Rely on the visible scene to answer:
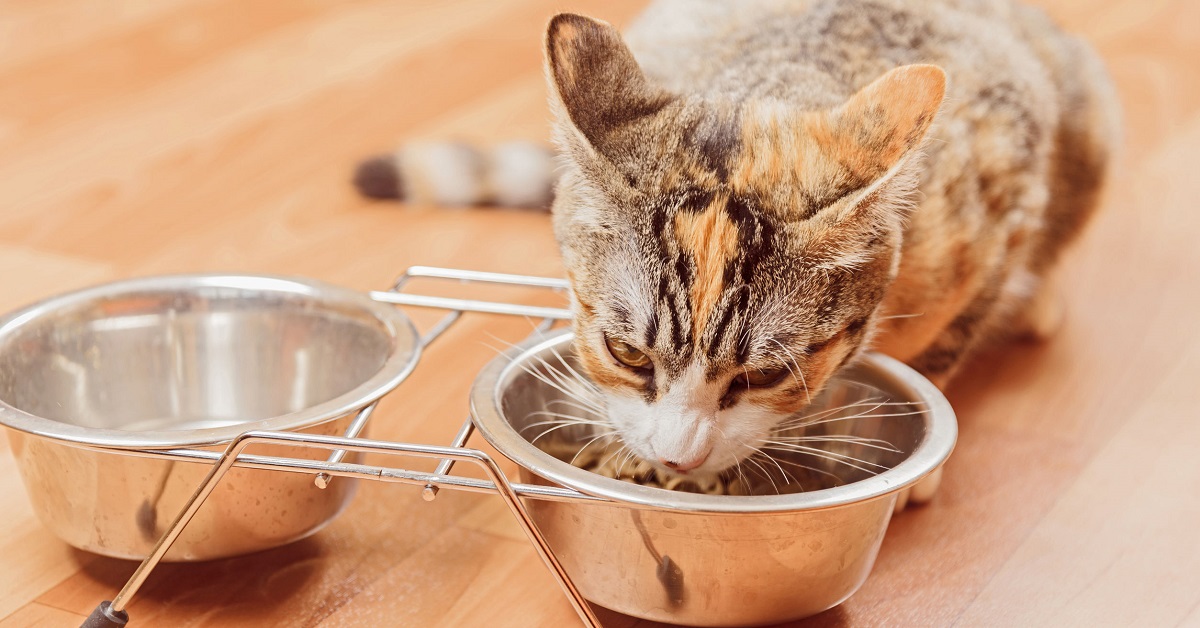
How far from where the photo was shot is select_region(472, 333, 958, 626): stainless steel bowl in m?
1.07

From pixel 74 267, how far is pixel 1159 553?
179cm

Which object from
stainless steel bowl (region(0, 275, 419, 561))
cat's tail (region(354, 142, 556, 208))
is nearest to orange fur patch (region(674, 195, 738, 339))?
stainless steel bowl (region(0, 275, 419, 561))

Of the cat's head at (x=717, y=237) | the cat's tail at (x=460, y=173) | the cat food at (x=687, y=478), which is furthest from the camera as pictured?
the cat's tail at (x=460, y=173)

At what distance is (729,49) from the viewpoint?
1668mm

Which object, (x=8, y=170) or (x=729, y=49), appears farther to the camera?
(x=8, y=170)

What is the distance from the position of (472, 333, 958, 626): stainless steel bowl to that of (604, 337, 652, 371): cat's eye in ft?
0.44

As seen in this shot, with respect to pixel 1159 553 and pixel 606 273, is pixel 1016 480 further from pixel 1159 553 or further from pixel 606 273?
pixel 606 273

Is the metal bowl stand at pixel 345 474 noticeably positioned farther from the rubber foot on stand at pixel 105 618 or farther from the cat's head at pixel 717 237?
the cat's head at pixel 717 237

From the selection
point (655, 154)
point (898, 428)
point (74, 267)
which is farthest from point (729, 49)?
point (74, 267)

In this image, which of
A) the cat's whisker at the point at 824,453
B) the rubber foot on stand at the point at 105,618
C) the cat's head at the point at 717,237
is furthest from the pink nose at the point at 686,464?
the rubber foot on stand at the point at 105,618

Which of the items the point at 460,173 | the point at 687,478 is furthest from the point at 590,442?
the point at 460,173

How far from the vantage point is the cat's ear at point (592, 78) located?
1209 mm

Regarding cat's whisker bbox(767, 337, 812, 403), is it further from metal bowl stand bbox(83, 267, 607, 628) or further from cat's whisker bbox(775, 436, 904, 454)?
metal bowl stand bbox(83, 267, 607, 628)

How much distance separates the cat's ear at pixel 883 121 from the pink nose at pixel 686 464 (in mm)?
319
